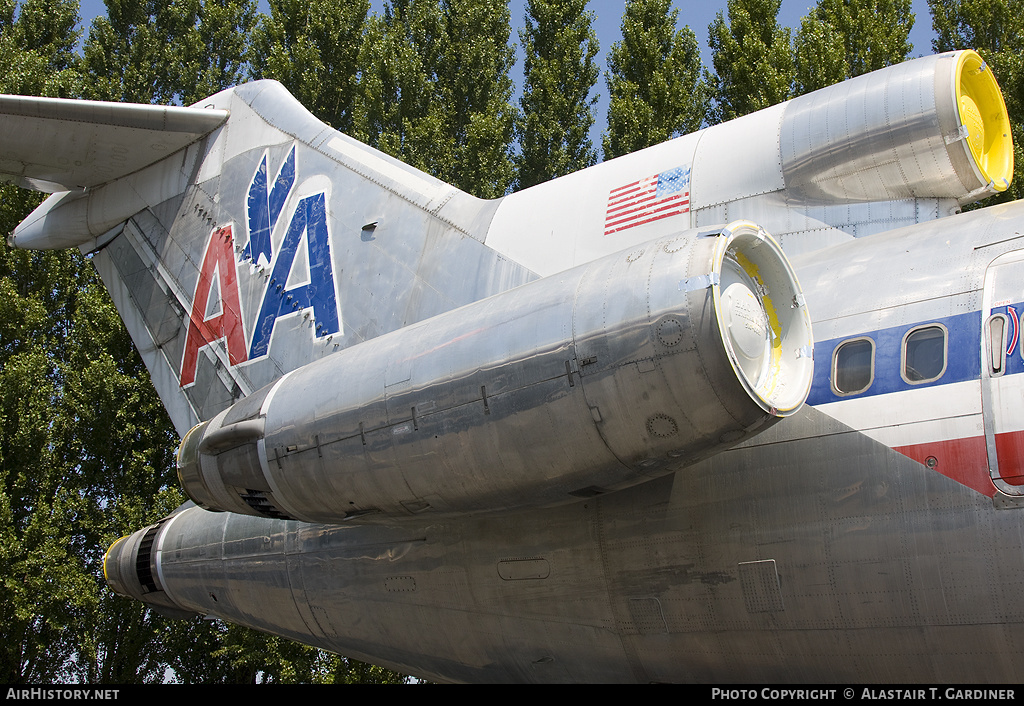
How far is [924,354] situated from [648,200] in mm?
2049

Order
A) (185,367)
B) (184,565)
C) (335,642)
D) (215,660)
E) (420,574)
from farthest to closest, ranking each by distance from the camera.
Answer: (215,660) → (185,367) → (184,565) → (335,642) → (420,574)

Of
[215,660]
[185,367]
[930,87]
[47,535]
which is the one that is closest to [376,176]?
[185,367]

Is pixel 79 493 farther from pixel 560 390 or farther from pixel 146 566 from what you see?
pixel 560 390

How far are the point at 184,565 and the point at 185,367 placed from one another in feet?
5.00

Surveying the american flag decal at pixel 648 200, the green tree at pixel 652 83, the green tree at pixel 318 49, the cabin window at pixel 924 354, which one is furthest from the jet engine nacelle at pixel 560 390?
the green tree at pixel 318 49

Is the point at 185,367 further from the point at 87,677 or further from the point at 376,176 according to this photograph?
the point at 87,677

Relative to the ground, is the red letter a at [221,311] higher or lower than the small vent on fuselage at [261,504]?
higher

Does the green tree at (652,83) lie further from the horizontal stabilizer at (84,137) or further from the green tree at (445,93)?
the horizontal stabilizer at (84,137)

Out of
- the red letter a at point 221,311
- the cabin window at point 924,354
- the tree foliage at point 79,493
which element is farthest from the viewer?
the tree foliage at point 79,493

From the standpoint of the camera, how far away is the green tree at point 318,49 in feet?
62.3

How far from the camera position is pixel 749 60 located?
15406 millimetres

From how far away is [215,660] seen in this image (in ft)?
50.8

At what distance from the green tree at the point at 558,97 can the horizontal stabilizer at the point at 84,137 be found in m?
11.2

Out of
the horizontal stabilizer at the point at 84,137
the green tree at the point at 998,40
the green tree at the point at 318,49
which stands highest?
the green tree at the point at 318,49
